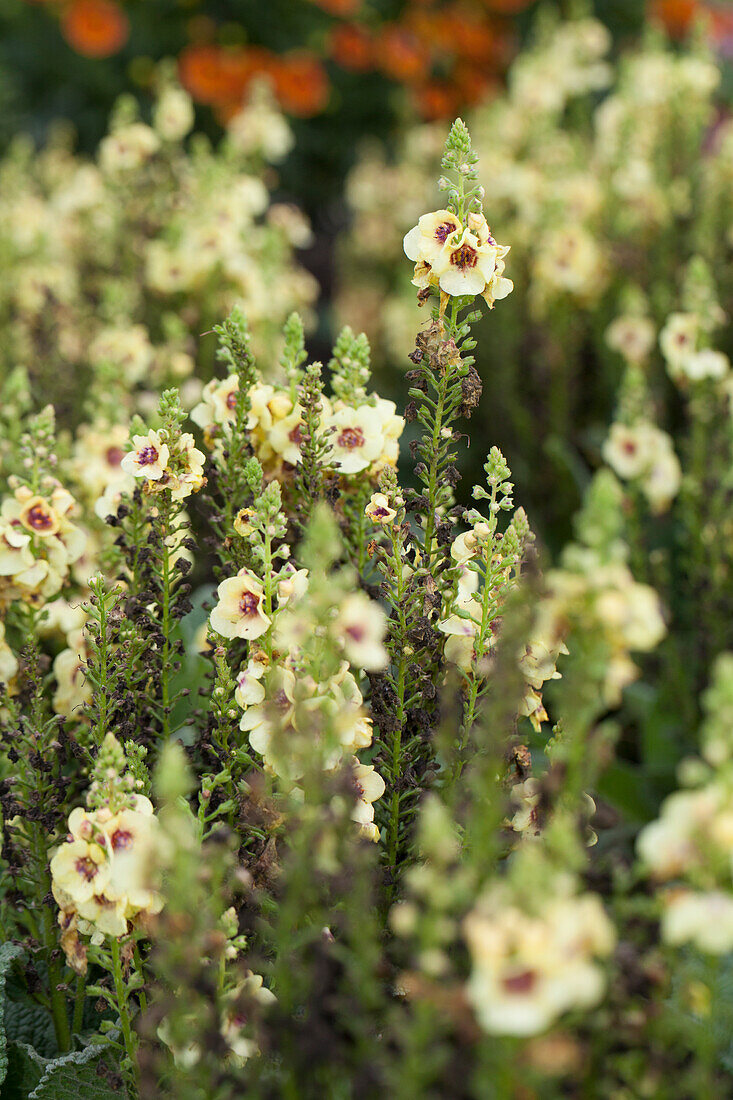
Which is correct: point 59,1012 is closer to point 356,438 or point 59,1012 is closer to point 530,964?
point 356,438

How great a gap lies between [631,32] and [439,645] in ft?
17.0

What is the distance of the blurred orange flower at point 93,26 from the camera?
4.90 meters

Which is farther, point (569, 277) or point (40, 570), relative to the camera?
point (569, 277)

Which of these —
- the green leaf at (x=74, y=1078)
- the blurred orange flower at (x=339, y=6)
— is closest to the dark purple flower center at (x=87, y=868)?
the green leaf at (x=74, y=1078)

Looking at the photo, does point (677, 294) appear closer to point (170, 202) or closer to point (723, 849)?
point (170, 202)

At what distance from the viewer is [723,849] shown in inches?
30.3

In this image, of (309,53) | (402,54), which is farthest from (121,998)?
(309,53)

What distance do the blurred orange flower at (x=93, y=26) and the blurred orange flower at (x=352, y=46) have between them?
3.25ft

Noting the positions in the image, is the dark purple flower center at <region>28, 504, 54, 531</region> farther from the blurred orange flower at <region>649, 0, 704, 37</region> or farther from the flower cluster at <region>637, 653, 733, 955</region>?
the blurred orange flower at <region>649, 0, 704, 37</region>

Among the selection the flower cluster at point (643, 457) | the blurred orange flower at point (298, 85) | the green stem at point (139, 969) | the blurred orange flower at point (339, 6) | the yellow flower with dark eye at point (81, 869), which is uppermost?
the blurred orange flower at point (339, 6)

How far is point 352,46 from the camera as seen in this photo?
17.0 feet

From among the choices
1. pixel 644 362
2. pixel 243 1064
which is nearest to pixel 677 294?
pixel 644 362

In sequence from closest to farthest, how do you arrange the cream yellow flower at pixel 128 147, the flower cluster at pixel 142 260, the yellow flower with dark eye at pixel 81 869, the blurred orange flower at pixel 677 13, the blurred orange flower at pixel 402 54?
the yellow flower with dark eye at pixel 81 869 < the flower cluster at pixel 142 260 < the cream yellow flower at pixel 128 147 < the blurred orange flower at pixel 677 13 < the blurred orange flower at pixel 402 54

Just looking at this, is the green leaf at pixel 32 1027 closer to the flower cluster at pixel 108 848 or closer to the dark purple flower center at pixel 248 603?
the flower cluster at pixel 108 848
